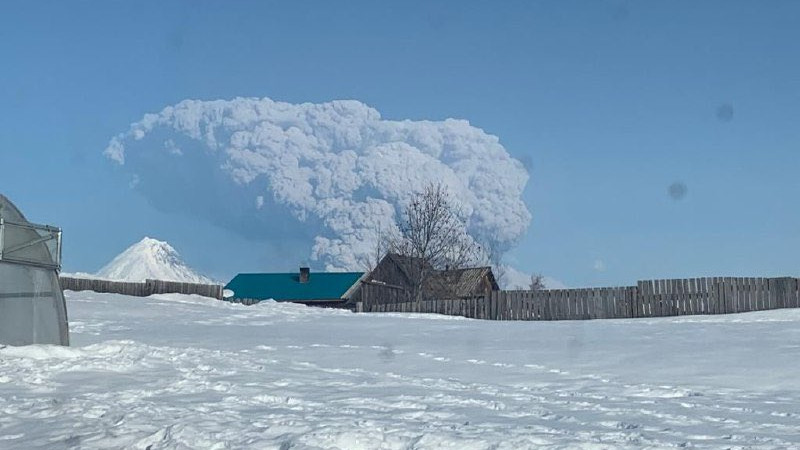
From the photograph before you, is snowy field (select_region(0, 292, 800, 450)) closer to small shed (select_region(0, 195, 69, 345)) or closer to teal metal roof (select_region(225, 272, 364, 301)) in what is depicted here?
small shed (select_region(0, 195, 69, 345))

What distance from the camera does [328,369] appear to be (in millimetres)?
13188

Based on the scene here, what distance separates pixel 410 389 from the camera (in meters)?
10.8

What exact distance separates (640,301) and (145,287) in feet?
66.7

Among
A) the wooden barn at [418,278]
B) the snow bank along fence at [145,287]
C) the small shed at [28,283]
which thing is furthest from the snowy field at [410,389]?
the wooden barn at [418,278]

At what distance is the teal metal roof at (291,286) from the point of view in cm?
5875

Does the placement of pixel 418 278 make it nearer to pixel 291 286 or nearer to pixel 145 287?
pixel 291 286

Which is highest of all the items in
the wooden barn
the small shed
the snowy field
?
the wooden barn

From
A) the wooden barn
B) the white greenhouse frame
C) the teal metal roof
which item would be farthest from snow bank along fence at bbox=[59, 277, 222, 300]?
the white greenhouse frame

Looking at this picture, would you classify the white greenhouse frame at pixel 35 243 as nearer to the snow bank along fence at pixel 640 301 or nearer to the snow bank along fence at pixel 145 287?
the snow bank along fence at pixel 640 301

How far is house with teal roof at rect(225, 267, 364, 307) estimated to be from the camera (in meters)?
58.1

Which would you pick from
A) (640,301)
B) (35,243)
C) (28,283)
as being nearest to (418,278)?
(640,301)

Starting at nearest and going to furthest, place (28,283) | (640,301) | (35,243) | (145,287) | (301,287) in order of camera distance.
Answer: (28,283) → (35,243) → (640,301) → (145,287) → (301,287)

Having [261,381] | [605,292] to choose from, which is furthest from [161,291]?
[261,381]

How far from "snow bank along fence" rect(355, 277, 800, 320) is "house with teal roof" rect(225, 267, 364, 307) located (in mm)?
26465
